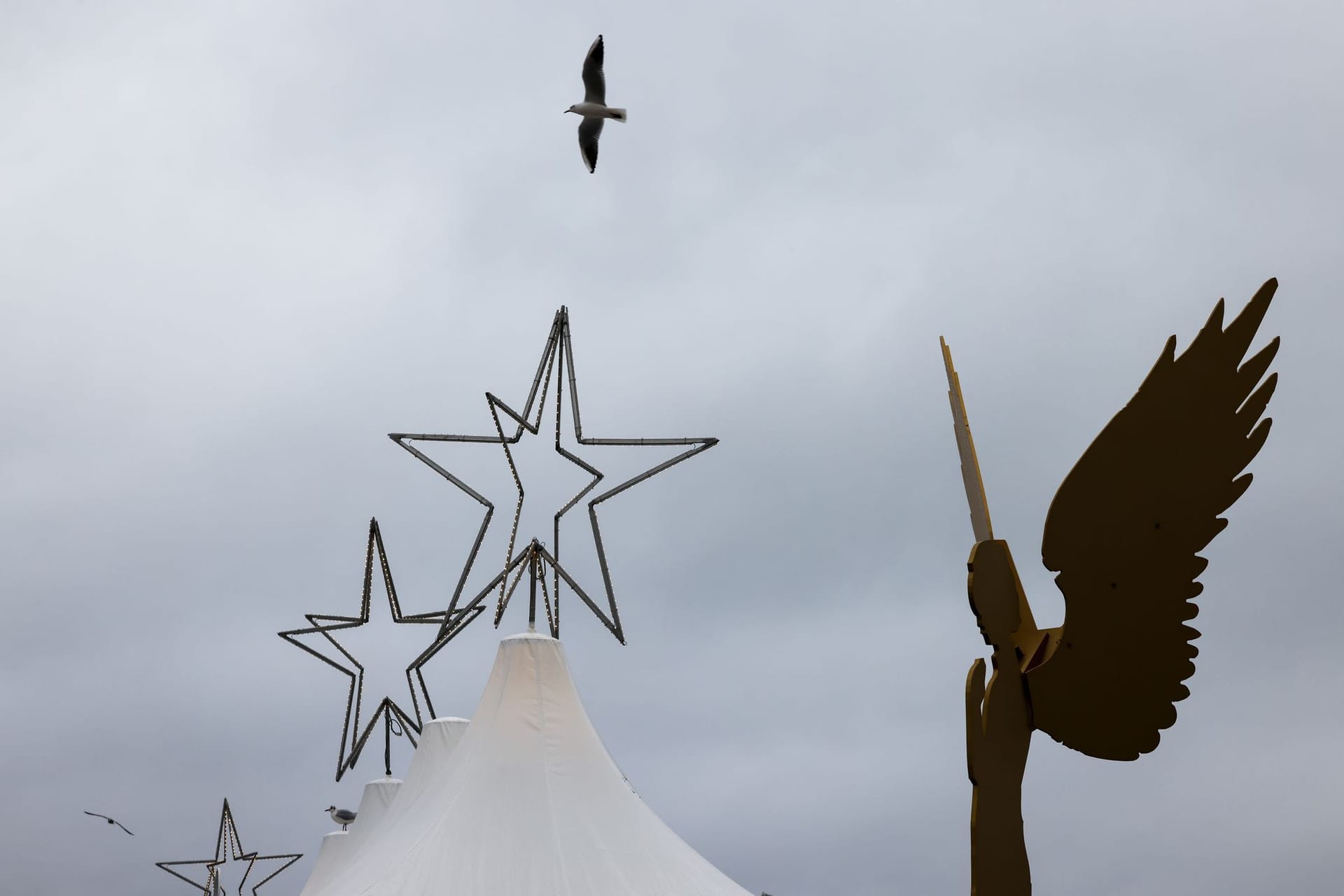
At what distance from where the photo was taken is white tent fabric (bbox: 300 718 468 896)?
1688cm

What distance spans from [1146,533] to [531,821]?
7308 millimetres

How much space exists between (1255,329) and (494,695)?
8.75 metres

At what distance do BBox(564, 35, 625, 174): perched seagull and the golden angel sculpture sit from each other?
290 inches

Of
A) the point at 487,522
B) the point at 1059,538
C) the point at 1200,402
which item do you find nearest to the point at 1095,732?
the point at 1059,538

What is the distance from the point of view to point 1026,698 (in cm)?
630

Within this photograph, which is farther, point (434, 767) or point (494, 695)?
point (434, 767)

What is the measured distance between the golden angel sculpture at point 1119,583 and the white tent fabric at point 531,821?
6061mm

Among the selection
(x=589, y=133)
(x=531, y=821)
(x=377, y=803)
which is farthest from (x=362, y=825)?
(x=589, y=133)

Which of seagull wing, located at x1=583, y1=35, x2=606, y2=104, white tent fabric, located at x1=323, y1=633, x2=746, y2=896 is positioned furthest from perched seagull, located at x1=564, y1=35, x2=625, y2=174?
white tent fabric, located at x1=323, y1=633, x2=746, y2=896

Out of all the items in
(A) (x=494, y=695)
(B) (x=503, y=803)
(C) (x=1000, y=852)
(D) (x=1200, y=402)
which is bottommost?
(C) (x=1000, y=852)

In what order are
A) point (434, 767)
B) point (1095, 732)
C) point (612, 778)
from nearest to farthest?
1. point (1095, 732)
2. point (612, 778)
3. point (434, 767)

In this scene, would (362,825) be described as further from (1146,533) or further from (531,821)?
(1146,533)

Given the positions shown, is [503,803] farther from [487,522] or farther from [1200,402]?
[1200,402]

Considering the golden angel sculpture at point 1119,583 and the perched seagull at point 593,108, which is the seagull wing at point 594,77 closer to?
the perched seagull at point 593,108
